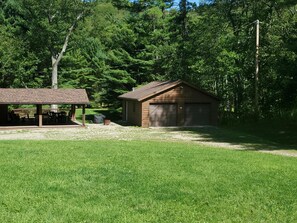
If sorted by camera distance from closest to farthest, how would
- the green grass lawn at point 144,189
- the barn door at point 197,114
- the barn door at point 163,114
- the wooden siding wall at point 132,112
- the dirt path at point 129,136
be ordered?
1. the green grass lawn at point 144,189
2. the dirt path at point 129,136
3. the barn door at point 163,114
4. the wooden siding wall at point 132,112
5. the barn door at point 197,114

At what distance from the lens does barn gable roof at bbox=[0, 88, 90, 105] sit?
86.6ft

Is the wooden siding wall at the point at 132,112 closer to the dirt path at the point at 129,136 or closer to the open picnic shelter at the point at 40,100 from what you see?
the open picnic shelter at the point at 40,100

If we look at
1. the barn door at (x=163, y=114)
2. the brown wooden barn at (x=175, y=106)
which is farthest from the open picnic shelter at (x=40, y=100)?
the barn door at (x=163, y=114)

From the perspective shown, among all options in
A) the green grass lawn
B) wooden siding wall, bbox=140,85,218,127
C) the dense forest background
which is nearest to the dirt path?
wooden siding wall, bbox=140,85,218,127

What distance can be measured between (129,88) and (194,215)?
32.2 m

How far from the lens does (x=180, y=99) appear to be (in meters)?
29.1

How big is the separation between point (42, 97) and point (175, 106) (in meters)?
9.94

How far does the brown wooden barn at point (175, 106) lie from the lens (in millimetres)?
28422

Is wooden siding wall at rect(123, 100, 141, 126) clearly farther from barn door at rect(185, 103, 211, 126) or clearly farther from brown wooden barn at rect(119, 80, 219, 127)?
barn door at rect(185, 103, 211, 126)

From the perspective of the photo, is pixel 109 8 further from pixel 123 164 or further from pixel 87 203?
pixel 87 203

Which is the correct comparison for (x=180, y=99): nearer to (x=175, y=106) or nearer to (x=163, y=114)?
(x=175, y=106)

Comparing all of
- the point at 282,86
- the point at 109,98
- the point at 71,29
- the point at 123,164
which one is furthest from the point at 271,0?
the point at 123,164

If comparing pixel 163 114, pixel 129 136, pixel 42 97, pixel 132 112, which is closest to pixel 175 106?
pixel 163 114

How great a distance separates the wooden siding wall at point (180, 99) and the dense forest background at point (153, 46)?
2.87 metres
